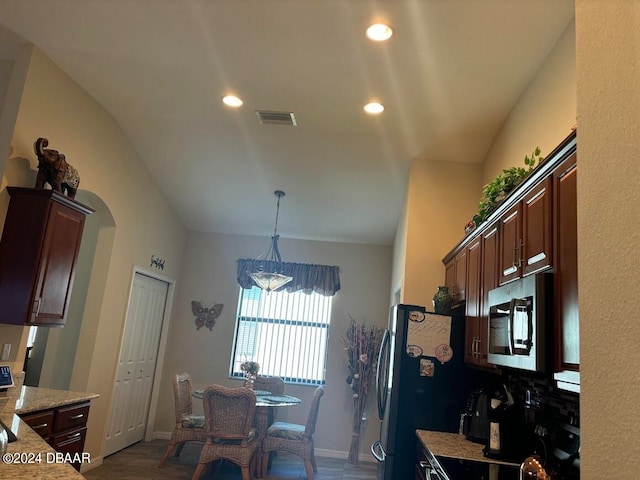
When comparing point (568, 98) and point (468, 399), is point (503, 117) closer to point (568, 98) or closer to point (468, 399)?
point (568, 98)

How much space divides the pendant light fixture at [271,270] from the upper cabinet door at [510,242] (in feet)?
9.90

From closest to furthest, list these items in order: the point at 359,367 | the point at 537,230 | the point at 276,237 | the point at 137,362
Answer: the point at 537,230
the point at 276,237
the point at 137,362
the point at 359,367

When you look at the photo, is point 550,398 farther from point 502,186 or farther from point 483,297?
point 502,186

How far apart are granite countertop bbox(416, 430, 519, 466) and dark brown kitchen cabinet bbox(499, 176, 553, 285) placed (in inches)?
36.5

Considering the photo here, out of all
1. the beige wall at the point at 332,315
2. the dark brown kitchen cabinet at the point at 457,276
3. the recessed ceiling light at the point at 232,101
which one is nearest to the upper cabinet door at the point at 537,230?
the dark brown kitchen cabinet at the point at 457,276

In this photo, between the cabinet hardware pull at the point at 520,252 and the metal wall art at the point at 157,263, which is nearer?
the cabinet hardware pull at the point at 520,252

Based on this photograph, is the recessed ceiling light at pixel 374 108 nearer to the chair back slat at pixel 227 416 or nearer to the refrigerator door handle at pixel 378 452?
the refrigerator door handle at pixel 378 452

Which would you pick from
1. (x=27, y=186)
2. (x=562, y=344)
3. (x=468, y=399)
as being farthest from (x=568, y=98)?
(x=27, y=186)

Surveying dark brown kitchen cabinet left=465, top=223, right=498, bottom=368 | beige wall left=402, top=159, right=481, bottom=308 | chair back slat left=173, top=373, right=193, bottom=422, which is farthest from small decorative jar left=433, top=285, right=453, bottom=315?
chair back slat left=173, top=373, right=193, bottom=422

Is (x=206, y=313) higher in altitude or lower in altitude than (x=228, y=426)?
higher

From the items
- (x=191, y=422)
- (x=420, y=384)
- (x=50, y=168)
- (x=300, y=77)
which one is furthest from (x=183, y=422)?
(x=300, y=77)

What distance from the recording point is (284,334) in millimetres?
6418

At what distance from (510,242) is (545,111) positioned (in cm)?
107

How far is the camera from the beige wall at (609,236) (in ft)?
2.27
